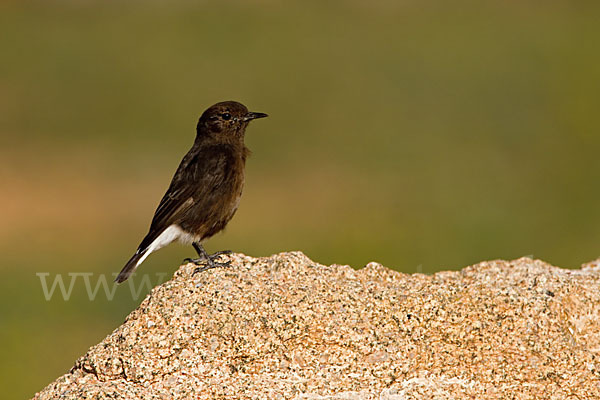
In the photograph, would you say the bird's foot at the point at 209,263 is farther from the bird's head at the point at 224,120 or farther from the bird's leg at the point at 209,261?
the bird's head at the point at 224,120

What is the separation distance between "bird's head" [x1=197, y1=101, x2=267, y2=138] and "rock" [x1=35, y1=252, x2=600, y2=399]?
8.94 ft

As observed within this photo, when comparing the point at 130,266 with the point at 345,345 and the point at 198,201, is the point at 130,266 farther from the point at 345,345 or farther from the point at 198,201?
the point at 345,345

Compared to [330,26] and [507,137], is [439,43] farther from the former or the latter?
[507,137]

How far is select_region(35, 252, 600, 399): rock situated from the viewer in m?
5.46

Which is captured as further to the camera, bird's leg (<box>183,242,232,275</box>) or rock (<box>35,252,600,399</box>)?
bird's leg (<box>183,242,232,275</box>)

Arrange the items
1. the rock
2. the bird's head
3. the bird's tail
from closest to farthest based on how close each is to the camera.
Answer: the rock < the bird's tail < the bird's head

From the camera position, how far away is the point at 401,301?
584 centimetres

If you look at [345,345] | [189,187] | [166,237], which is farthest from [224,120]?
[345,345]

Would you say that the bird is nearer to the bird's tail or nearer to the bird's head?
the bird's tail

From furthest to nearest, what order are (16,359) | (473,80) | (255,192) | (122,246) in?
(473,80), (255,192), (122,246), (16,359)

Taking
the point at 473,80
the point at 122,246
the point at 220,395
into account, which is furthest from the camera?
the point at 473,80

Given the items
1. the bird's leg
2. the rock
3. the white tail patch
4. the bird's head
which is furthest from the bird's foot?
the bird's head

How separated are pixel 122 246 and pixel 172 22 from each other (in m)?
20.5

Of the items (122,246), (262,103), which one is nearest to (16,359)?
(122,246)
